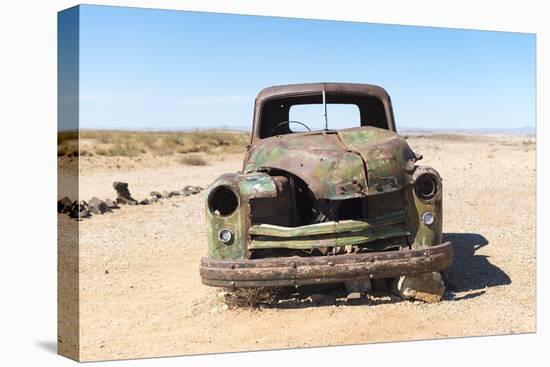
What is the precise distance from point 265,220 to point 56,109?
1.74 meters

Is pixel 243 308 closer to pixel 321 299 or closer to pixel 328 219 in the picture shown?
pixel 321 299

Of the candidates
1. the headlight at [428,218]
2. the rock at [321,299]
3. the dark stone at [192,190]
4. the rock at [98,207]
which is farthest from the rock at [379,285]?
the dark stone at [192,190]

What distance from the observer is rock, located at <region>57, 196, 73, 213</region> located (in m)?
5.03

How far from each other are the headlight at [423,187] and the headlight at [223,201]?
1397mm

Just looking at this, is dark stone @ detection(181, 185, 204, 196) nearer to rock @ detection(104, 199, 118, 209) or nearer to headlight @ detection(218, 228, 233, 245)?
rock @ detection(104, 199, 118, 209)

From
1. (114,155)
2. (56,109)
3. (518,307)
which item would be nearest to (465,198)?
(518,307)

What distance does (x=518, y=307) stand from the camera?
6.07m

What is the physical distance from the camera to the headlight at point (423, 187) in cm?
557

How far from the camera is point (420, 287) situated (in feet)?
18.3

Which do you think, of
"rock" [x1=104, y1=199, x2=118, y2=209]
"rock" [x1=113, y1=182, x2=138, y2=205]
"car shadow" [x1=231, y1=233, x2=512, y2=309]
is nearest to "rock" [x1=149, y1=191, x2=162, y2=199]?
"rock" [x1=113, y1=182, x2=138, y2=205]

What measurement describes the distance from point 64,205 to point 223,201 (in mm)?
1193

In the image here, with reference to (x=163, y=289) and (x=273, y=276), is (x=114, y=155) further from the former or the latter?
(x=273, y=276)

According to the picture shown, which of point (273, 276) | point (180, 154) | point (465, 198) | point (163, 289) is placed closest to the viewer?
point (273, 276)

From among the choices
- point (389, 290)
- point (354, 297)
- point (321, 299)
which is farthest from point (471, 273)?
point (321, 299)
